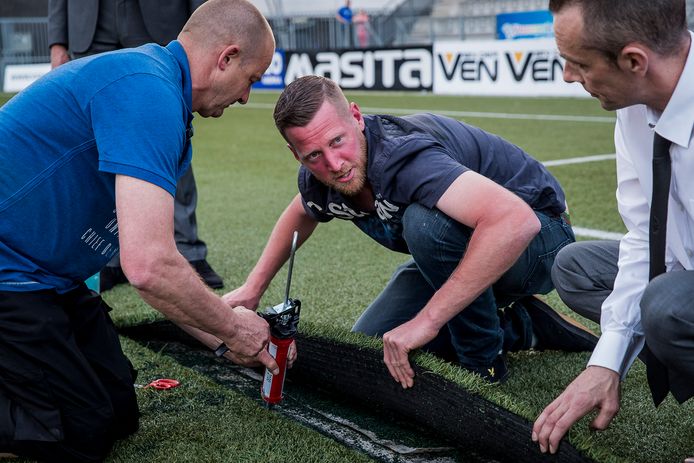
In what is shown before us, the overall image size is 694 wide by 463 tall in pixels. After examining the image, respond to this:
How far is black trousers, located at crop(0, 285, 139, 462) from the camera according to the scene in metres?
2.18

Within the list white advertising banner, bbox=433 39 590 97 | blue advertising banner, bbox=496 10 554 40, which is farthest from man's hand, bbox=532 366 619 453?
blue advertising banner, bbox=496 10 554 40

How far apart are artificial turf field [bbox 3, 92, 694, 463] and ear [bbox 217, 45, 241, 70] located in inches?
36.7

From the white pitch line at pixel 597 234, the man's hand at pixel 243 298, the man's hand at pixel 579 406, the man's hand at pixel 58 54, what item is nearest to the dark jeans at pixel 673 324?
the man's hand at pixel 579 406

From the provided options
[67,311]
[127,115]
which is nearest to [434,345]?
[67,311]

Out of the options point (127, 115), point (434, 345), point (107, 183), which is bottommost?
point (434, 345)

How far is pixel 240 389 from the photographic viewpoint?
2.72 meters

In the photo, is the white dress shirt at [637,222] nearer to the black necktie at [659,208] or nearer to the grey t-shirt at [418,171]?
the black necktie at [659,208]

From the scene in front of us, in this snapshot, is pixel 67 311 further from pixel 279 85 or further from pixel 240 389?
pixel 279 85

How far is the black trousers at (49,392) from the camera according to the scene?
218 centimetres

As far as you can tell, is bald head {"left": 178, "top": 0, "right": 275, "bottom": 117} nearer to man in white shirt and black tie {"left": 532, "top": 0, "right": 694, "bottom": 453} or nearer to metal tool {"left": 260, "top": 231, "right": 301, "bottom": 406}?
metal tool {"left": 260, "top": 231, "right": 301, "bottom": 406}

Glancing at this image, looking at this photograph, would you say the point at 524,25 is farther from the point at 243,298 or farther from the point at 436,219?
the point at 436,219

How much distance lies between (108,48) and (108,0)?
23 cm

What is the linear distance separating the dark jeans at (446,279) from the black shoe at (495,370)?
2 cm

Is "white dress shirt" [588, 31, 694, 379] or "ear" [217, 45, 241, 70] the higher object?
"ear" [217, 45, 241, 70]
